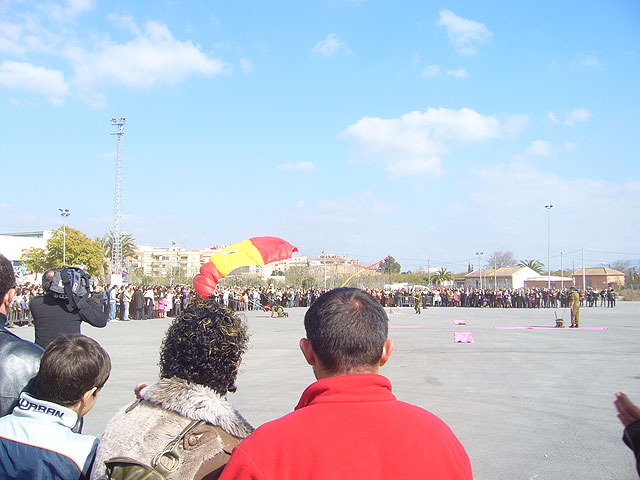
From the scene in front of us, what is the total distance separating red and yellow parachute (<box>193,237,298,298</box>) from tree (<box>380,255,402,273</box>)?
100 metres

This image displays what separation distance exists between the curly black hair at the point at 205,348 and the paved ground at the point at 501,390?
11.9ft

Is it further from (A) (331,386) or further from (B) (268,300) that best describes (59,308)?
(B) (268,300)

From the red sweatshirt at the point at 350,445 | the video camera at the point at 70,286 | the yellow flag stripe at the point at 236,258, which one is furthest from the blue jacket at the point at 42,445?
the yellow flag stripe at the point at 236,258

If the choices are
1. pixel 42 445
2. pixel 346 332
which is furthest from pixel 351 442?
pixel 42 445

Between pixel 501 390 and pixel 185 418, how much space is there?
26.5ft

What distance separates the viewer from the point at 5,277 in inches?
124

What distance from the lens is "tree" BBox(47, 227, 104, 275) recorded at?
58.2 meters

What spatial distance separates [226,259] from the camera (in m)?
14.4

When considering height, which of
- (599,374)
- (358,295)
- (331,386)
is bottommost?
(599,374)

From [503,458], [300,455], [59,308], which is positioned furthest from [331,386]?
[503,458]

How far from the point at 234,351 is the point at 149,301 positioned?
2844 cm

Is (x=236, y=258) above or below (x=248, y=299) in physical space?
above

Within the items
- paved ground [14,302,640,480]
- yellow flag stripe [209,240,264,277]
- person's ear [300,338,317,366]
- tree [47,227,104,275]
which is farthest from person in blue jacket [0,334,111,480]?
tree [47,227,104,275]

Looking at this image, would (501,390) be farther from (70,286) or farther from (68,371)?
(68,371)
